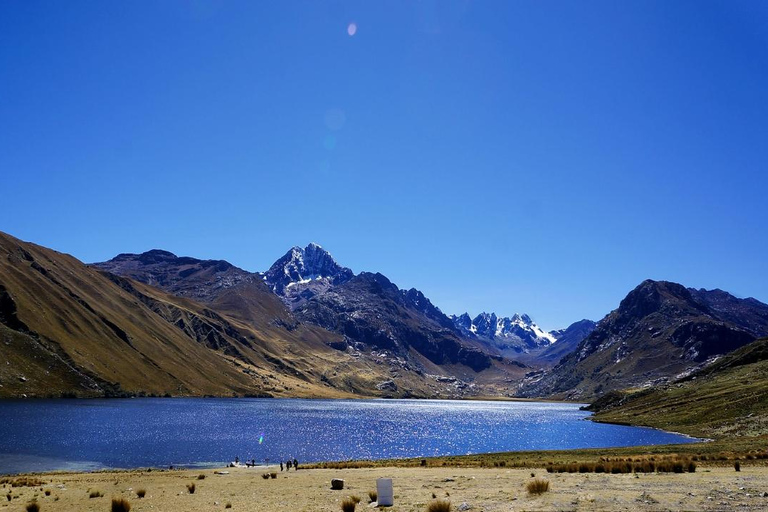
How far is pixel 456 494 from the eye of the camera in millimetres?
30969

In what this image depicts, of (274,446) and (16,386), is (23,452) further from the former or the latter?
(16,386)

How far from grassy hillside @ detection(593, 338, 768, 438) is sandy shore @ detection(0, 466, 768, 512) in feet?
249

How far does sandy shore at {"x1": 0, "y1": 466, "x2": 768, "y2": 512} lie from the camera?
2456 cm

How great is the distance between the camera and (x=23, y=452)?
87125mm

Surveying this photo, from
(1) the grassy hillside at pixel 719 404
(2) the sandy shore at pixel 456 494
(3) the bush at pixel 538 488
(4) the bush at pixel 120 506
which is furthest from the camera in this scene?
(1) the grassy hillside at pixel 719 404

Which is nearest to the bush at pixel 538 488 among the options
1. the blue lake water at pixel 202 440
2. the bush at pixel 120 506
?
the bush at pixel 120 506

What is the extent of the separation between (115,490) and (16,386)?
196 meters

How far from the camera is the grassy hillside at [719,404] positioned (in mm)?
107438

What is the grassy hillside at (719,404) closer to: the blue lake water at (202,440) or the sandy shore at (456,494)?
the blue lake water at (202,440)

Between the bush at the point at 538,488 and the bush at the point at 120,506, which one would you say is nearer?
the bush at the point at 538,488

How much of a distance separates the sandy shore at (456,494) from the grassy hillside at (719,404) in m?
75.8

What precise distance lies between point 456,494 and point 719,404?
130 meters

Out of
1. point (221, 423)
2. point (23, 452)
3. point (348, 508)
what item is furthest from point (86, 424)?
point (348, 508)

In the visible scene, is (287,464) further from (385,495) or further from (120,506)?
(385,495)
